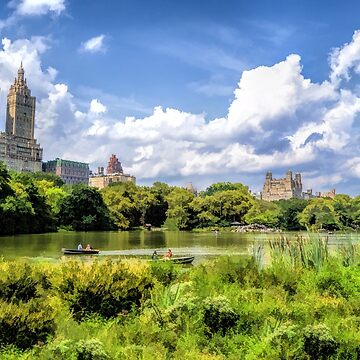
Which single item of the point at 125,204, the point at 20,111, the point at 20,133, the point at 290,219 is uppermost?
the point at 20,111

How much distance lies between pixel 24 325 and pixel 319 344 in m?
3.62

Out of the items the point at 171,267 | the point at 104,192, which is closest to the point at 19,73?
the point at 104,192

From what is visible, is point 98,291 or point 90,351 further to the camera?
point 98,291

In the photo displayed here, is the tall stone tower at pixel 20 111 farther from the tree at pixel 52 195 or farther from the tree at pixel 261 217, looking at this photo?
the tree at pixel 261 217

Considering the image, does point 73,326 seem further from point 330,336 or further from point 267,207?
point 267,207

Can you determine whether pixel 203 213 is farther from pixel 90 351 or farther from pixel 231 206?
pixel 90 351

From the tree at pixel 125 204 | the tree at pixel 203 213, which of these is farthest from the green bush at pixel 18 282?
the tree at pixel 203 213

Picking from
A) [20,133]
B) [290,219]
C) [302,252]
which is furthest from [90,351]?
[20,133]

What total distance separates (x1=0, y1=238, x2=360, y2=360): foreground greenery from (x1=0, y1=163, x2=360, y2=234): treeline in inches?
2116

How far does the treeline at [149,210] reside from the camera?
67.4 m

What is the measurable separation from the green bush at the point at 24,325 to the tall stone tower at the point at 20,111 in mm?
176125

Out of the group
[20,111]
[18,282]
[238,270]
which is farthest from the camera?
[20,111]

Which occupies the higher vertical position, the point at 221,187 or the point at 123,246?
the point at 221,187

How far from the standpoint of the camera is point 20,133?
17625 cm
